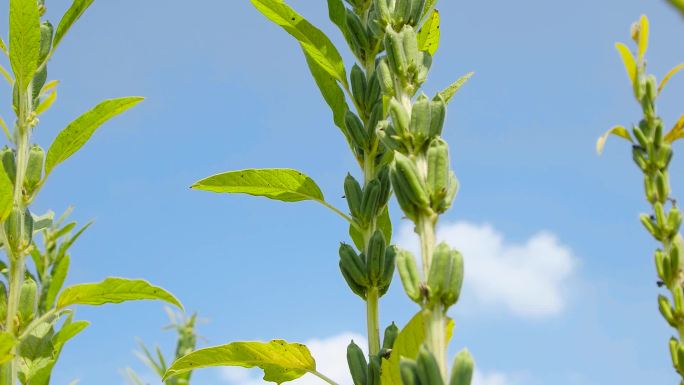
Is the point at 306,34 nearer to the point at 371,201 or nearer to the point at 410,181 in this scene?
the point at 371,201

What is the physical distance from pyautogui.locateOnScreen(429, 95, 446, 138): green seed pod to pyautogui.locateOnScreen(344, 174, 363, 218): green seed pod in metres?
0.48

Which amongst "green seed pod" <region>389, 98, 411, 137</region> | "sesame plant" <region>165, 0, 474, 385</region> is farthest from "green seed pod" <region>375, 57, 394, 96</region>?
"green seed pod" <region>389, 98, 411, 137</region>

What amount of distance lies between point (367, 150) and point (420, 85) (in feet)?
1.19

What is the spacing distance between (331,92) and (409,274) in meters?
1.04

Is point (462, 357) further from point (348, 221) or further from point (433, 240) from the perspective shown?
point (348, 221)

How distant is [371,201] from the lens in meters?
1.54

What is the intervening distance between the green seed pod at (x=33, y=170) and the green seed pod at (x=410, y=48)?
0.97 meters

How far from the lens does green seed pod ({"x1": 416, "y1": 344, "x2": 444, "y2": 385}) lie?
2.75 ft

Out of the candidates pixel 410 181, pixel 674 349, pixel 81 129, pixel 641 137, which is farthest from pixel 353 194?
pixel 641 137

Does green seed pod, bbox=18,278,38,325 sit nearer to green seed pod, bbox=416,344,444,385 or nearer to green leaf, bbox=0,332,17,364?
green leaf, bbox=0,332,17,364

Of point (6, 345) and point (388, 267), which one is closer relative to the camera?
point (6, 345)

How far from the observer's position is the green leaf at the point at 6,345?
131 cm

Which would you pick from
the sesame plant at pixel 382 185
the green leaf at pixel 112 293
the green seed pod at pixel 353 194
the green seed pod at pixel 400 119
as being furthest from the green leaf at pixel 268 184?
the green seed pod at pixel 400 119

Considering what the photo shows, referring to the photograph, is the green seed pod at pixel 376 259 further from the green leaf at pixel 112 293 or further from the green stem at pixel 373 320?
the green leaf at pixel 112 293
